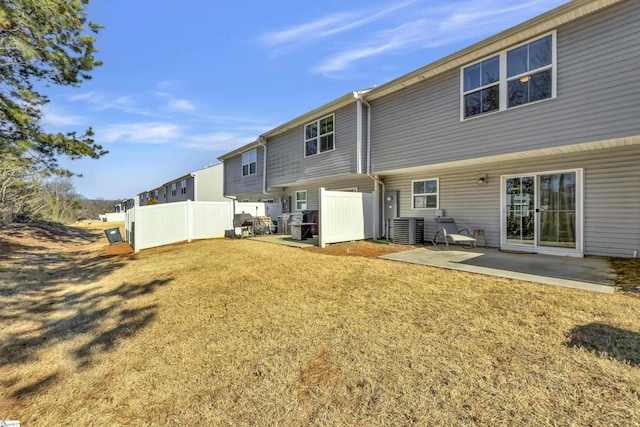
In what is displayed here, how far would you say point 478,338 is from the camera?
10.4 ft

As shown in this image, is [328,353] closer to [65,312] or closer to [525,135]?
[65,312]

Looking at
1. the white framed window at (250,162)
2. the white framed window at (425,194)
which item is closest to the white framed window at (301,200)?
the white framed window at (250,162)

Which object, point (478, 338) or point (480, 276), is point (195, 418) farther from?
point (480, 276)

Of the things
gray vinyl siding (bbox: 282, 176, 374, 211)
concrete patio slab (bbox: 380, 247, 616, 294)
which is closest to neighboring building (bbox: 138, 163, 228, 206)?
gray vinyl siding (bbox: 282, 176, 374, 211)

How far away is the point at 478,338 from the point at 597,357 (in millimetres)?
966

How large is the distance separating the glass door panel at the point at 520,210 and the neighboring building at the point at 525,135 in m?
0.03

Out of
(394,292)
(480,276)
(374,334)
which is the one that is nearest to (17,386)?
(374,334)

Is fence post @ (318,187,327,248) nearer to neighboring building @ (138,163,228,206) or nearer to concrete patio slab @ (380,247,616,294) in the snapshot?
concrete patio slab @ (380,247,616,294)

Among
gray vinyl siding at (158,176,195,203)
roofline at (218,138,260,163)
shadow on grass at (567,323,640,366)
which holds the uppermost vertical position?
roofline at (218,138,260,163)

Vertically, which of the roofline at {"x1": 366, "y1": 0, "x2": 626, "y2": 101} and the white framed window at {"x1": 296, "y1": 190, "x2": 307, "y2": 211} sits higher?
the roofline at {"x1": 366, "y1": 0, "x2": 626, "y2": 101}

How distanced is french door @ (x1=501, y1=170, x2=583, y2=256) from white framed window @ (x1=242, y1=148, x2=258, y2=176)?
13.5 m

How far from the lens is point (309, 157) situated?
13148 mm

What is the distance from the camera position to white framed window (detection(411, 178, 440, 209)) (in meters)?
9.95

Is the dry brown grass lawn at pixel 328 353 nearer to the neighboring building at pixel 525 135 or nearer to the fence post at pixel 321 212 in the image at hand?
the fence post at pixel 321 212
